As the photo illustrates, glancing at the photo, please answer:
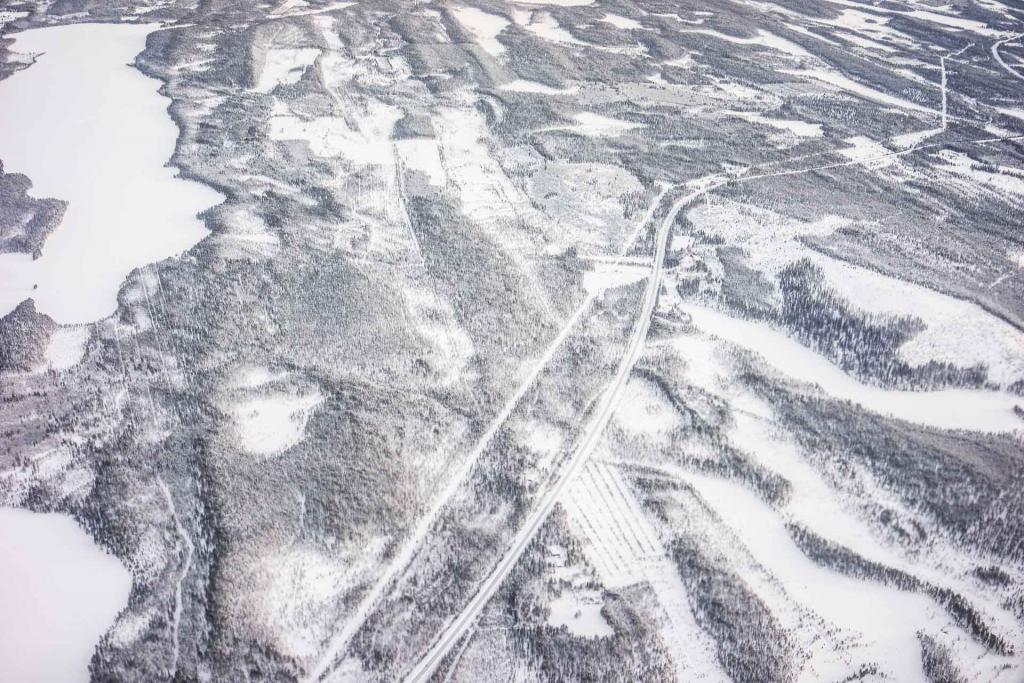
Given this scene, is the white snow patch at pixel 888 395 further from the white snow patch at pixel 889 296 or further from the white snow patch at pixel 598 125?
the white snow patch at pixel 598 125

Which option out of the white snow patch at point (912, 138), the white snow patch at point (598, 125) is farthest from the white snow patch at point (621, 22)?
the white snow patch at point (912, 138)

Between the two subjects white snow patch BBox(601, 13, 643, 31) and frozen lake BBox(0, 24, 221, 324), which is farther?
white snow patch BBox(601, 13, 643, 31)

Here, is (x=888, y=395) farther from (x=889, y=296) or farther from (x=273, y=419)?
(x=273, y=419)

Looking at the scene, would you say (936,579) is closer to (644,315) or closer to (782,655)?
(782,655)

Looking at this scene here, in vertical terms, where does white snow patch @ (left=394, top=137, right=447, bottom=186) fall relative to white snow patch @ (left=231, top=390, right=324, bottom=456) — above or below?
above

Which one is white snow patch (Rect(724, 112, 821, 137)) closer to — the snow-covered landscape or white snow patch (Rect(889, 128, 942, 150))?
the snow-covered landscape

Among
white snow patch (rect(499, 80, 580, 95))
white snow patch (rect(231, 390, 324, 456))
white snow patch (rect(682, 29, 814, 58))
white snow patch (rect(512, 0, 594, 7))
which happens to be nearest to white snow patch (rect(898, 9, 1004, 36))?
white snow patch (rect(682, 29, 814, 58))
